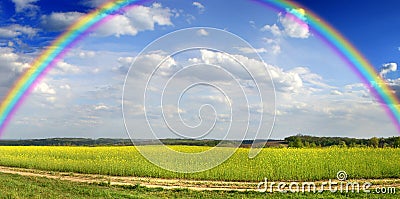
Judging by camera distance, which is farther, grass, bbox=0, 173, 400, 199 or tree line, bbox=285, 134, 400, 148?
tree line, bbox=285, 134, 400, 148

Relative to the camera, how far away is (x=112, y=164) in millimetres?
28734

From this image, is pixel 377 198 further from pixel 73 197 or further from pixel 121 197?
pixel 73 197

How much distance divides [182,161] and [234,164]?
12.5 ft

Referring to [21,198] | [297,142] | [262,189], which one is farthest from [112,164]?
[297,142]

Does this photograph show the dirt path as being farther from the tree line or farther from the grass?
the tree line

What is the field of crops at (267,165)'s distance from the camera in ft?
83.4

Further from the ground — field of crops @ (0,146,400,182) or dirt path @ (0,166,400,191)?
field of crops @ (0,146,400,182)

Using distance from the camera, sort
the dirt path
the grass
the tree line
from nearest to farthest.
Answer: the grass
the dirt path
the tree line

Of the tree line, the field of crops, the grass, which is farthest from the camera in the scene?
the tree line

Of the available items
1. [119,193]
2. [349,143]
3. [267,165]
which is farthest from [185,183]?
[349,143]

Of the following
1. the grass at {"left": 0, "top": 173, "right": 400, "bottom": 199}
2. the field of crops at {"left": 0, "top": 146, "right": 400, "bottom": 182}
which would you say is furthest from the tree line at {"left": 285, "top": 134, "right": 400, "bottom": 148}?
the grass at {"left": 0, "top": 173, "right": 400, "bottom": 199}

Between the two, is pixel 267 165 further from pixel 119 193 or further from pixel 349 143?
pixel 349 143

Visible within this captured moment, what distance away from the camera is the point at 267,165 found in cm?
2692

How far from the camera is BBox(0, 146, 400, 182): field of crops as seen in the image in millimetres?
25406
